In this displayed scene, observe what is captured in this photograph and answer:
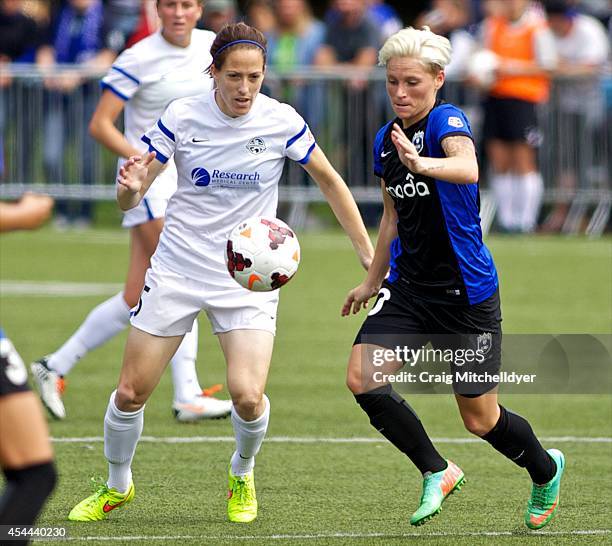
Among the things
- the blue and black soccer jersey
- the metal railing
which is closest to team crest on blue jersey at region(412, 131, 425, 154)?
the blue and black soccer jersey

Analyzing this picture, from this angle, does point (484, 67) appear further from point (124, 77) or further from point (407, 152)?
point (407, 152)

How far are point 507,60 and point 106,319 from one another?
891 centimetres

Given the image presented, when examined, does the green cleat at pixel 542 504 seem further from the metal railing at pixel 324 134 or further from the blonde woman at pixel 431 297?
the metal railing at pixel 324 134

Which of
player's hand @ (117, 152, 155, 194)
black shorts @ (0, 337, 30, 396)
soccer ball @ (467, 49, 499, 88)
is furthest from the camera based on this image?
soccer ball @ (467, 49, 499, 88)

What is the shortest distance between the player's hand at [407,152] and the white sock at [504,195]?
11035 mm

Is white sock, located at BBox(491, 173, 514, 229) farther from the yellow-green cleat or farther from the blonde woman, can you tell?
the yellow-green cleat

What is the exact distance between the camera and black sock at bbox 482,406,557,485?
6066 millimetres

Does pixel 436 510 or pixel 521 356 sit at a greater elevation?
pixel 436 510

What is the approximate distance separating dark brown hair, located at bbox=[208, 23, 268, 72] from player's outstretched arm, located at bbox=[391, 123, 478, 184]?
74 centimetres

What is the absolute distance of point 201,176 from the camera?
20.5 ft

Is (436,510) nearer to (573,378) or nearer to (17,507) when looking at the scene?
(17,507)

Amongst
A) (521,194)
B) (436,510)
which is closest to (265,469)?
(436,510)

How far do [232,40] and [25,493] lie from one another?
2.39 meters

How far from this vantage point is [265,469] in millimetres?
7203
